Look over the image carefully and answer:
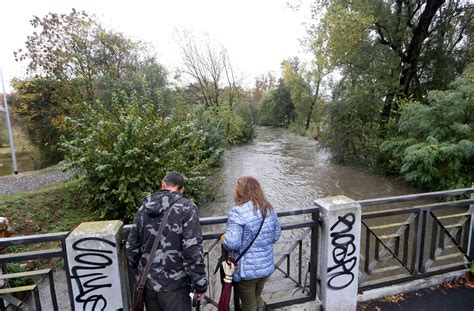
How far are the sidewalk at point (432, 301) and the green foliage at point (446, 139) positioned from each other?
5331 millimetres

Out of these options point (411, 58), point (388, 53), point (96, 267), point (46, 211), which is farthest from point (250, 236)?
point (411, 58)

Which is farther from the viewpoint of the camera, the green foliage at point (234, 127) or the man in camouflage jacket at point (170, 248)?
the green foliage at point (234, 127)

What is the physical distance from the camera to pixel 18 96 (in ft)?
52.6

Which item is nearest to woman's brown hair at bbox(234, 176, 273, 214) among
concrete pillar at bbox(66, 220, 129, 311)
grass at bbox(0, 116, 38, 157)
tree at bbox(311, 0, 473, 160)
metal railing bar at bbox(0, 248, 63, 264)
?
concrete pillar at bbox(66, 220, 129, 311)

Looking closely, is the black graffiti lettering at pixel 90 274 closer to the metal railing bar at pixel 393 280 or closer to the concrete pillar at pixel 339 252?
the concrete pillar at pixel 339 252

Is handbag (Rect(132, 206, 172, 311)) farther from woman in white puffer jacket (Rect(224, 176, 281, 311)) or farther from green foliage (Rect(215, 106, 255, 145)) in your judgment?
green foliage (Rect(215, 106, 255, 145))

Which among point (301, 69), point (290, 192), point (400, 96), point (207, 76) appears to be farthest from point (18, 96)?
point (301, 69)

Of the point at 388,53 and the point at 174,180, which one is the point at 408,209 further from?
the point at 388,53

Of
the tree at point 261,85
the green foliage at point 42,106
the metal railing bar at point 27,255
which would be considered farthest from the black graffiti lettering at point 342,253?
the tree at point 261,85

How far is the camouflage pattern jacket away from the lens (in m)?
2.04

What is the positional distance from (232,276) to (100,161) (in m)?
4.97

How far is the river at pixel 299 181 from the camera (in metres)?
9.42

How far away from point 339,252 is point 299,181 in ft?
29.8

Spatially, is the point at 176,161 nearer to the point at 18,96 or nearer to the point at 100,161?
the point at 100,161
